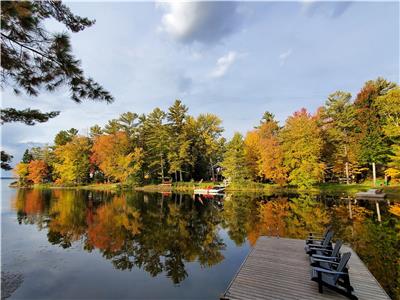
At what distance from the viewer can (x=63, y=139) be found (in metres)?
60.6

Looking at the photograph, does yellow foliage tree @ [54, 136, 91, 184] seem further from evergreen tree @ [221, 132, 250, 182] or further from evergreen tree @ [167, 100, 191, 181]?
evergreen tree @ [221, 132, 250, 182]

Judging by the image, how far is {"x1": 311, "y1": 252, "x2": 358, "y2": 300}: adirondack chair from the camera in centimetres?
545

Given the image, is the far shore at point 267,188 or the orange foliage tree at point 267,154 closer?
the far shore at point 267,188

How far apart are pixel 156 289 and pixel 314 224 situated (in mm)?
11118

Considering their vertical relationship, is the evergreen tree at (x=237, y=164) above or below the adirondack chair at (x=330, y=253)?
above

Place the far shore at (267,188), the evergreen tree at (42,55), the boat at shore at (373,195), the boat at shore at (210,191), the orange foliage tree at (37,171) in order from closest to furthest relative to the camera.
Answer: the evergreen tree at (42,55)
the boat at shore at (373,195)
the far shore at (267,188)
the boat at shore at (210,191)
the orange foliage tree at (37,171)

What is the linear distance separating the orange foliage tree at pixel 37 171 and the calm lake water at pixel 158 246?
4053 centimetres

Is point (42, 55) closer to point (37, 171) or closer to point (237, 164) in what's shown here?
point (237, 164)

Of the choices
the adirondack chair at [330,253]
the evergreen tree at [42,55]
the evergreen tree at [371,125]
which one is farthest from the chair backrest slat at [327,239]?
the evergreen tree at [371,125]

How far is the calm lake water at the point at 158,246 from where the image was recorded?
26.1 ft

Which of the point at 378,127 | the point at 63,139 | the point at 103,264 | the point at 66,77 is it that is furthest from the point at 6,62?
the point at 63,139

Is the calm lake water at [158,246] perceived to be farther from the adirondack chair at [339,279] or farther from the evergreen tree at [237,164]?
the evergreen tree at [237,164]

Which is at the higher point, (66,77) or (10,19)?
(10,19)

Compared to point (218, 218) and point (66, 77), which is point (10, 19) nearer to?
point (66, 77)
